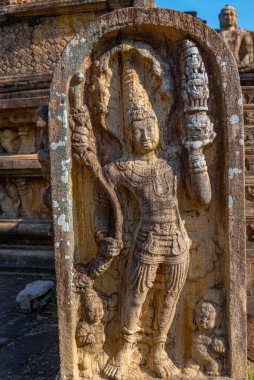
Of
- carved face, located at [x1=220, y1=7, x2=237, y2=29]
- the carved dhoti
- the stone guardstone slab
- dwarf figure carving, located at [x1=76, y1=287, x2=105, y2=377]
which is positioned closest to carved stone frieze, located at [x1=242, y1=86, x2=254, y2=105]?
the stone guardstone slab

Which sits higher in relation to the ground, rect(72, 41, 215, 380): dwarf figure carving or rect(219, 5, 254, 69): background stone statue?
rect(219, 5, 254, 69): background stone statue

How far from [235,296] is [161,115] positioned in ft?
4.25

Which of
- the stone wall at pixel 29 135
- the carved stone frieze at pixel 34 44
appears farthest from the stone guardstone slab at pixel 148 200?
the carved stone frieze at pixel 34 44

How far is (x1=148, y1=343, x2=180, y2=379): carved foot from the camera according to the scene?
107 inches

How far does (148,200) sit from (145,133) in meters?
0.44

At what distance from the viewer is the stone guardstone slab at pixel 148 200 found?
2555 mm

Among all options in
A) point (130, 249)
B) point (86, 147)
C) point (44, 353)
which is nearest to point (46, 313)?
point (44, 353)

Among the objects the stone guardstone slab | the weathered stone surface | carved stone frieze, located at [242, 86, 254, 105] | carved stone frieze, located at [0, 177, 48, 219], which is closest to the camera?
the stone guardstone slab

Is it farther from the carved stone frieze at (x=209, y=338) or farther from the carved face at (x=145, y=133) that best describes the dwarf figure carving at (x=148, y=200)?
the carved stone frieze at (x=209, y=338)

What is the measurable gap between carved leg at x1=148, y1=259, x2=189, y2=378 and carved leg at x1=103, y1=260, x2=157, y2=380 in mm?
132

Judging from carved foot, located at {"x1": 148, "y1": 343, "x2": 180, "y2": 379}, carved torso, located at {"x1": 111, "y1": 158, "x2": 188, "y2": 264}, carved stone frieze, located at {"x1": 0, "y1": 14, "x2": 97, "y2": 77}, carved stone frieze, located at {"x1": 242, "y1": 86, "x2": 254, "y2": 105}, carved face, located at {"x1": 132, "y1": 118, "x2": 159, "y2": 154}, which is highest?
carved stone frieze, located at {"x1": 0, "y1": 14, "x2": 97, "y2": 77}

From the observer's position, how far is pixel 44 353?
11.3 ft

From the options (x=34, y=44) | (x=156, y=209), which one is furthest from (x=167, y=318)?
(x=34, y=44)

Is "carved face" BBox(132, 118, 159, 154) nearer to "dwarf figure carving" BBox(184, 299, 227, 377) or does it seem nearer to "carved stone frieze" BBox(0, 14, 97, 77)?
"dwarf figure carving" BBox(184, 299, 227, 377)
